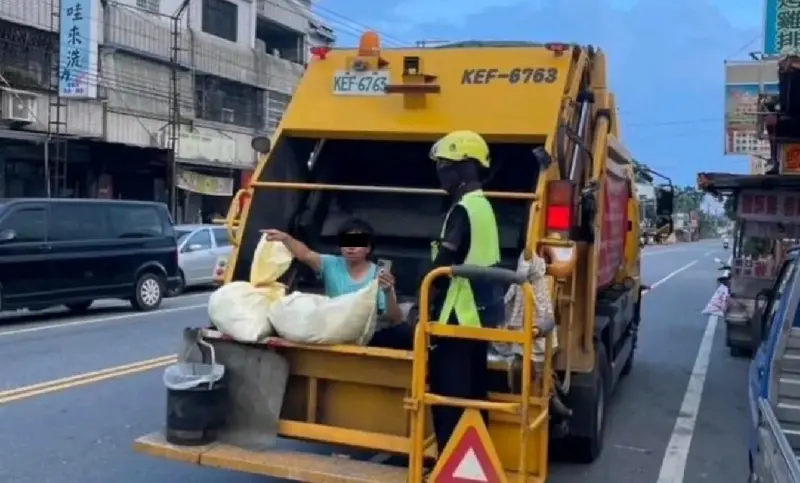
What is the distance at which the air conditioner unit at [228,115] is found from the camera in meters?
31.4

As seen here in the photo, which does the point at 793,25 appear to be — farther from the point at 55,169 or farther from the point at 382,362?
the point at 55,169

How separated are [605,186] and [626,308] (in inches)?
93.1

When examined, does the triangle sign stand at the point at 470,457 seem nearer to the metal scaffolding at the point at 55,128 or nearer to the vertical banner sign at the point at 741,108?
the metal scaffolding at the point at 55,128

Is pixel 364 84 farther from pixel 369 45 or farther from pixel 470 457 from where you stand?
pixel 470 457

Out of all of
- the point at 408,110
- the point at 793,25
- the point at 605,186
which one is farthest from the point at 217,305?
the point at 793,25

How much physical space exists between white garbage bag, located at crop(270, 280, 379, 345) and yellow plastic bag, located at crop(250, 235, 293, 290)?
19.7 inches

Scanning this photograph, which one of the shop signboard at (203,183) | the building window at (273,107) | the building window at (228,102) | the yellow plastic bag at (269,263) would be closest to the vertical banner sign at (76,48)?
the shop signboard at (203,183)

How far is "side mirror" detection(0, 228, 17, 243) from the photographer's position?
1362 cm

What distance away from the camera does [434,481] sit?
4656mm

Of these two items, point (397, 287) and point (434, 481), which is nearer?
point (434, 481)

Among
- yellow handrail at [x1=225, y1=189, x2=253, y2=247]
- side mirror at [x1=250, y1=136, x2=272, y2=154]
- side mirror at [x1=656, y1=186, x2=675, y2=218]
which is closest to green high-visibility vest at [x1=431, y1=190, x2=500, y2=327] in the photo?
yellow handrail at [x1=225, y1=189, x2=253, y2=247]

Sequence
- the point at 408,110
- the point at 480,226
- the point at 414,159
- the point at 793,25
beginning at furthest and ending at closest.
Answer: the point at 793,25 < the point at 414,159 < the point at 408,110 < the point at 480,226

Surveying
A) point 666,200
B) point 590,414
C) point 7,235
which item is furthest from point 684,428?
point 7,235

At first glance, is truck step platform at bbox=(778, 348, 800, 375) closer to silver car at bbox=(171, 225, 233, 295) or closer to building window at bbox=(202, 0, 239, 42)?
silver car at bbox=(171, 225, 233, 295)
